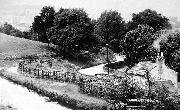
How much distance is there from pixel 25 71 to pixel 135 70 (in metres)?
19.3

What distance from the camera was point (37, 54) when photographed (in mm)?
84500

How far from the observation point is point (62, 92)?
1394 inches

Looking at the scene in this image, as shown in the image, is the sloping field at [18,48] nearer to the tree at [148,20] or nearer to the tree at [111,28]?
the tree at [111,28]

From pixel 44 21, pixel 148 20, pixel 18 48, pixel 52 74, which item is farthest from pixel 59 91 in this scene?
pixel 148 20

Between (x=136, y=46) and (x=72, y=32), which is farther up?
(x=72, y=32)

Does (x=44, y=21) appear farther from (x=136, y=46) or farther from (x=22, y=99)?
(x=22, y=99)

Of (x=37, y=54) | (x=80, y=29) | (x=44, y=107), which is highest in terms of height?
(x=80, y=29)

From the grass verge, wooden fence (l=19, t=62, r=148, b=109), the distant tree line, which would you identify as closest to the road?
the grass verge

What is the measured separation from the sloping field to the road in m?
35.9

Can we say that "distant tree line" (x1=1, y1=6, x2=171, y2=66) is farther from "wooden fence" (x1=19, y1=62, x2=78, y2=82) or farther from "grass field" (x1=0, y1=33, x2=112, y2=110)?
"grass field" (x1=0, y1=33, x2=112, y2=110)

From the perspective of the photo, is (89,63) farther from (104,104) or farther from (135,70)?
(104,104)

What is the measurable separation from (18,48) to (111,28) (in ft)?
137

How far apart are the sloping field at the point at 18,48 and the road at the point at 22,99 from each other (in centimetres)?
3590

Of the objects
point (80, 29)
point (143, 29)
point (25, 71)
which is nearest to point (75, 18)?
point (80, 29)
